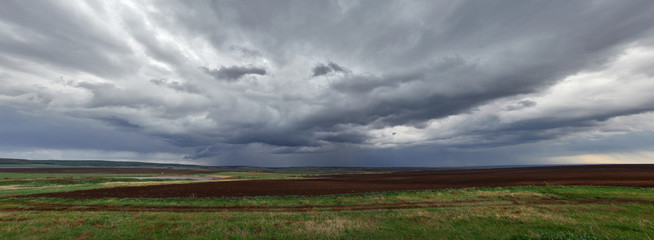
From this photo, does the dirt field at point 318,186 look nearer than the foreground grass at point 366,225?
No

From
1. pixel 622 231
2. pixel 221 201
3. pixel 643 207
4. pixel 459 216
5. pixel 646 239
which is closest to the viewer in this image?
pixel 646 239

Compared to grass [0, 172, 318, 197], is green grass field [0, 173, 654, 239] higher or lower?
higher

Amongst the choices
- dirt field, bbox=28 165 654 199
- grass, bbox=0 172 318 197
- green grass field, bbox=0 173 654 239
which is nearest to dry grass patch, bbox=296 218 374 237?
green grass field, bbox=0 173 654 239

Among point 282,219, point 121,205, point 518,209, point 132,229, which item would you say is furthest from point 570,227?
point 121,205

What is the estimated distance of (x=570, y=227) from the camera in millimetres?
17625

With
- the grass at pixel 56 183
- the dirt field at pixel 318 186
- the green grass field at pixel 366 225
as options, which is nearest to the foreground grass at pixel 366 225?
the green grass field at pixel 366 225

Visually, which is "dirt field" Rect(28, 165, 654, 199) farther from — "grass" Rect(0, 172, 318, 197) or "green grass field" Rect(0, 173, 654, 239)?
"green grass field" Rect(0, 173, 654, 239)

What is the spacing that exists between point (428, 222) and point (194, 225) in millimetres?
18407

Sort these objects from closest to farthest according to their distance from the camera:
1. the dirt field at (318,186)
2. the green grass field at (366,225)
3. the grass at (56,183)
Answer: the green grass field at (366,225) < the dirt field at (318,186) < the grass at (56,183)

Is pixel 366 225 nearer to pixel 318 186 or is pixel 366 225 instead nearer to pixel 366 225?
pixel 366 225

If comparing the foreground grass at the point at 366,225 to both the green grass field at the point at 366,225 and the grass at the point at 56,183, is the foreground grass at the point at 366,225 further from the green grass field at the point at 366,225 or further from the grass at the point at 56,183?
the grass at the point at 56,183

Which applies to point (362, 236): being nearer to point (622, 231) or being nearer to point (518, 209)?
point (622, 231)

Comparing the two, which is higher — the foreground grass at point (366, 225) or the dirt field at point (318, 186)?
the foreground grass at point (366, 225)

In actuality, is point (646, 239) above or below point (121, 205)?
above
